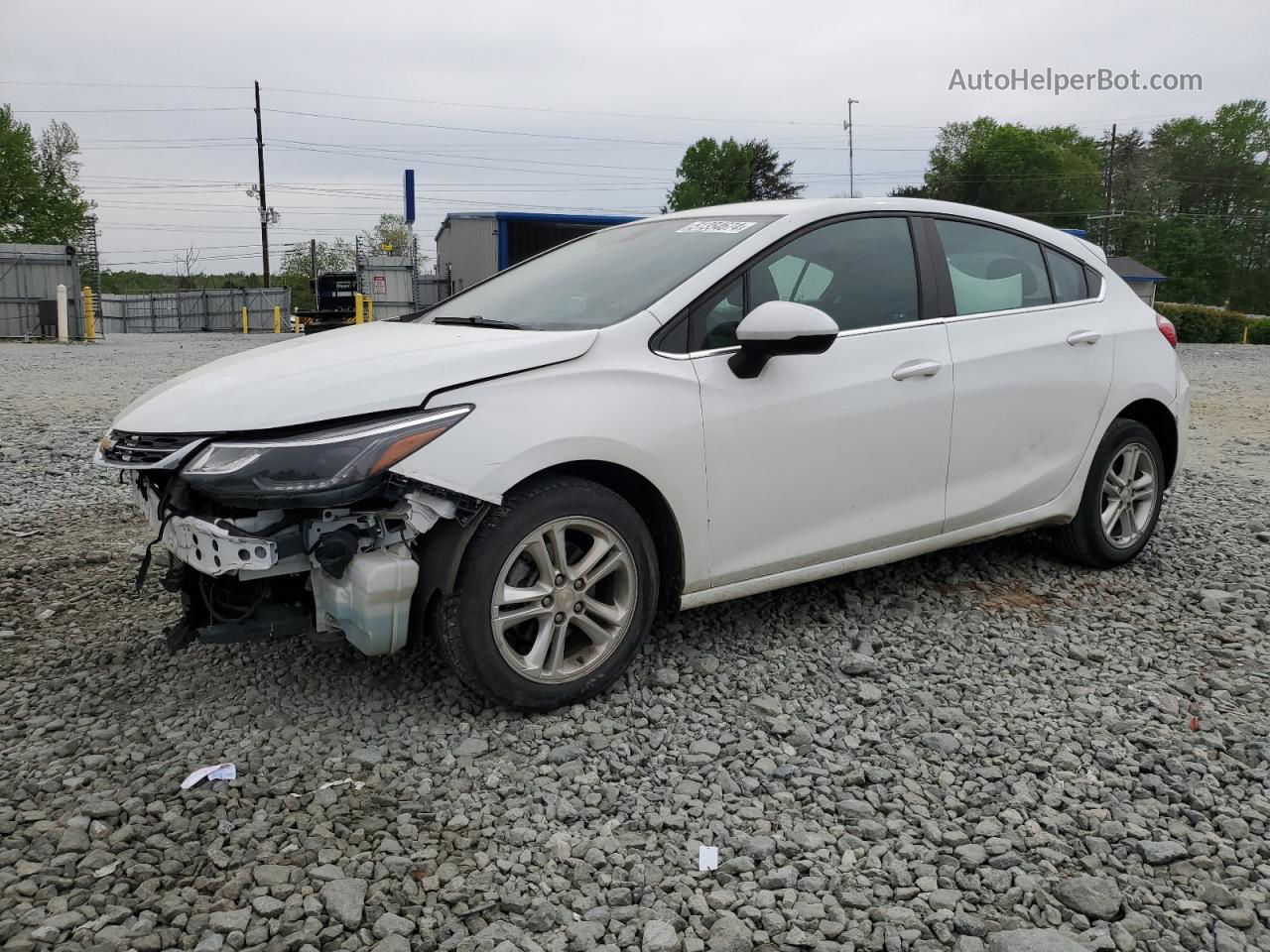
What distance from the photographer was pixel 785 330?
11.3 ft

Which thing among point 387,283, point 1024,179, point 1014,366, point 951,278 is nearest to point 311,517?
point 951,278

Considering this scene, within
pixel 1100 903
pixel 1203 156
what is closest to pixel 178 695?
pixel 1100 903

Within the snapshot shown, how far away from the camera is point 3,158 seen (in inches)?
2458

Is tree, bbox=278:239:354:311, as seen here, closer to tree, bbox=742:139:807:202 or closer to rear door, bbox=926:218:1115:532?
tree, bbox=742:139:807:202

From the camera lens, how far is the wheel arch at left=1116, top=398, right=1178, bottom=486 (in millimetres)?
5008

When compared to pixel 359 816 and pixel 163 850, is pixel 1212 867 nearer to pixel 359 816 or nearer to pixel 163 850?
pixel 359 816

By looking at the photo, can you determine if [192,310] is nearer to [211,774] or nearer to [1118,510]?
[1118,510]

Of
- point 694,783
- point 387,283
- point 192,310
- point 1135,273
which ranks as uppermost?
point 1135,273

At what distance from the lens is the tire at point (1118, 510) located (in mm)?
4859

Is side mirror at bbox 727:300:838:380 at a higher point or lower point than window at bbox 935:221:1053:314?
lower

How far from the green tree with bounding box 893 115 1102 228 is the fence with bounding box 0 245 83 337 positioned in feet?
191

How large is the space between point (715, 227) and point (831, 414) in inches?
34.7

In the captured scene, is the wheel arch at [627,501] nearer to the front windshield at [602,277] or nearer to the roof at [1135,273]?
the front windshield at [602,277]

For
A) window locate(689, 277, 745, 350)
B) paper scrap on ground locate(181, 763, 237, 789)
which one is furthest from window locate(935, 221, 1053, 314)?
paper scrap on ground locate(181, 763, 237, 789)
